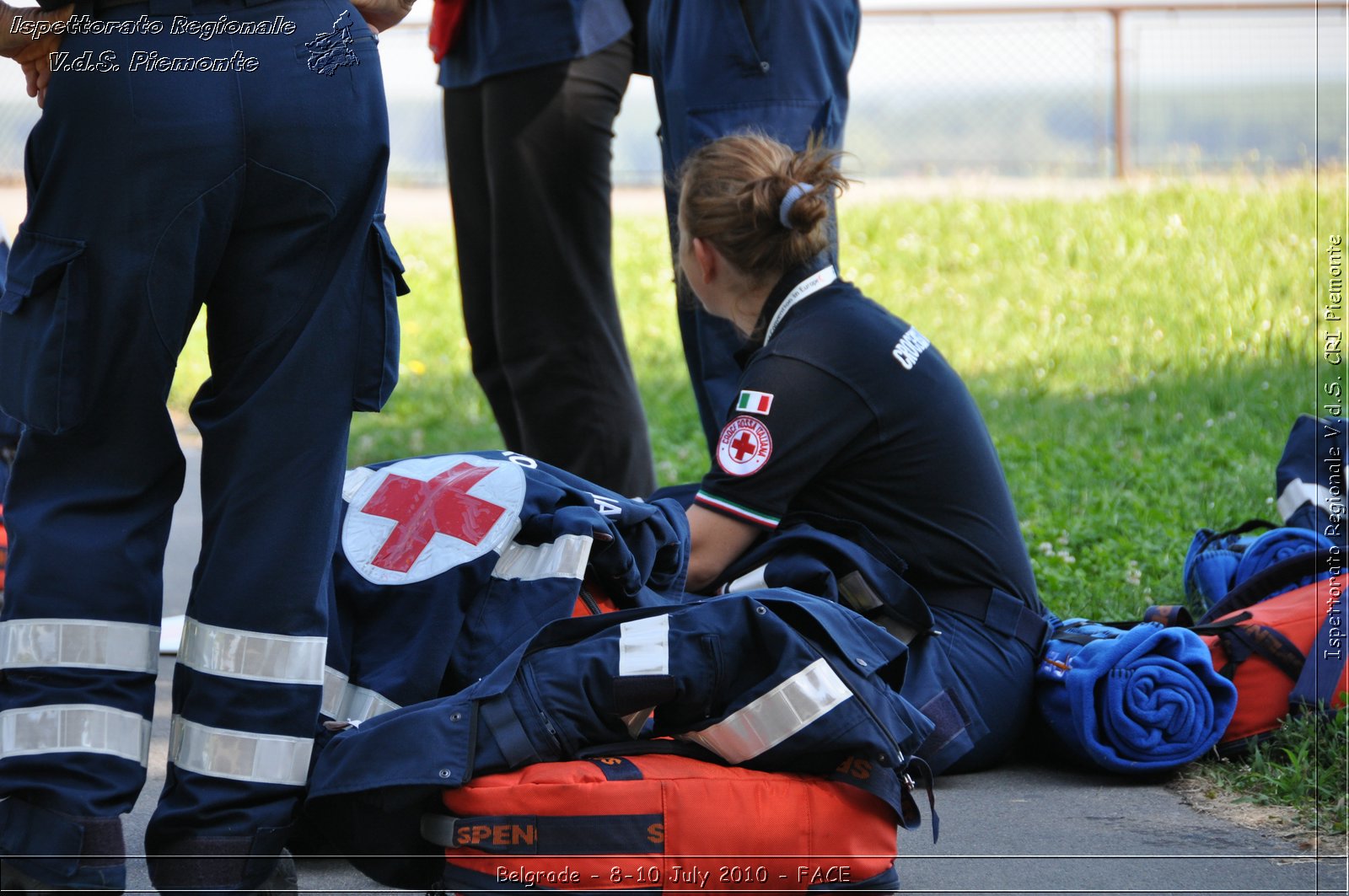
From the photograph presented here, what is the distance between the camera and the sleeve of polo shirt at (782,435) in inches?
120

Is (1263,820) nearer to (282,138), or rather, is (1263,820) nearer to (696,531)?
(696,531)

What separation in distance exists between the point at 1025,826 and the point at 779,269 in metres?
1.27

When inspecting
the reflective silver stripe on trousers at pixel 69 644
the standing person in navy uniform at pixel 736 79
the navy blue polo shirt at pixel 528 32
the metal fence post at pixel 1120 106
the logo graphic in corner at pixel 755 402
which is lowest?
the reflective silver stripe on trousers at pixel 69 644

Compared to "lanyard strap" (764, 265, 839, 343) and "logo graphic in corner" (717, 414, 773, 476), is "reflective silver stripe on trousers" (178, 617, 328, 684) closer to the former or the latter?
"logo graphic in corner" (717, 414, 773, 476)

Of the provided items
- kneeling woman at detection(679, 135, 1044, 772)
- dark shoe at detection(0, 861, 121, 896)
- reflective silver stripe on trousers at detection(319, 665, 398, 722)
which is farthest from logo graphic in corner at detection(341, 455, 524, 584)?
dark shoe at detection(0, 861, 121, 896)

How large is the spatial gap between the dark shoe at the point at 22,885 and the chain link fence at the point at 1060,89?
10017mm

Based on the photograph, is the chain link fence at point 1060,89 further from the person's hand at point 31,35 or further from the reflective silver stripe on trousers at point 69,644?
the reflective silver stripe on trousers at point 69,644

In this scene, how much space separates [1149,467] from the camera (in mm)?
5164

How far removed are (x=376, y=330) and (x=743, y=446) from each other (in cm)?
101

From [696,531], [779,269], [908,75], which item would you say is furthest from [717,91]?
[908,75]

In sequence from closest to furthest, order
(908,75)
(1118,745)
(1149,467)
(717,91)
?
(1118,745) < (717,91) < (1149,467) < (908,75)

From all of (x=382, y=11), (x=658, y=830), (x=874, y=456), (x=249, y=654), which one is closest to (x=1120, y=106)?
(x=874, y=456)

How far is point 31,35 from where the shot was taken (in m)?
2.12

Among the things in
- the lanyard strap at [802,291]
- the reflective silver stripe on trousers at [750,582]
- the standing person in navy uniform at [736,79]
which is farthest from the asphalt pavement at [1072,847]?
the standing person in navy uniform at [736,79]
